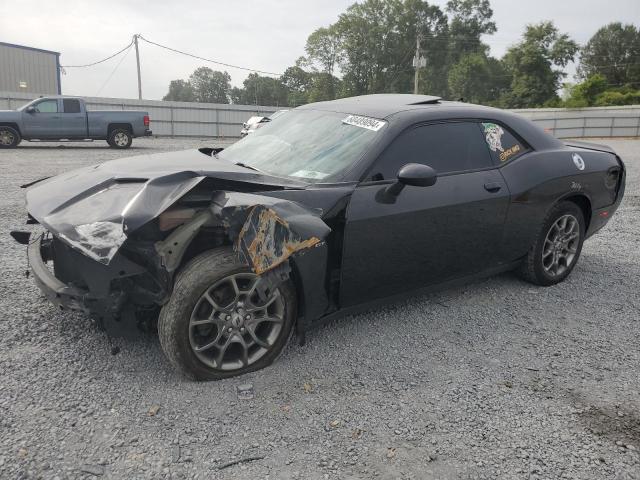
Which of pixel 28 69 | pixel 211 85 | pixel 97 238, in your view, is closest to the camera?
pixel 97 238

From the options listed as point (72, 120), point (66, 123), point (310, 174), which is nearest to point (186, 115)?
point (72, 120)

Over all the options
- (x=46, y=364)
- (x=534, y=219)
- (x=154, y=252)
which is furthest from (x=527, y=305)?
(x=46, y=364)

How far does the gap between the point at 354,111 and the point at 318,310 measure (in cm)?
148

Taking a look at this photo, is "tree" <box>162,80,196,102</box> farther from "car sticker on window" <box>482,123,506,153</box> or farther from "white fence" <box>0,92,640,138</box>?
"car sticker on window" <box>482,123,506,153</box>

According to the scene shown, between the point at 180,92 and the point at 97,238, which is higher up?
the point at 180,92

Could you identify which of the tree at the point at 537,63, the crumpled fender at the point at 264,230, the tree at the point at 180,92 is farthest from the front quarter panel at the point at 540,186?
the tree at the point at 180,92

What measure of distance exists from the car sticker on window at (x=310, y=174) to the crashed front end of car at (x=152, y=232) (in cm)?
26

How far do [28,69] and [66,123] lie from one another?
60.5ft

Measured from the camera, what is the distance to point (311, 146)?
129 inches

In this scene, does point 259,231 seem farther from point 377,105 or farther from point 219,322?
point 377,105

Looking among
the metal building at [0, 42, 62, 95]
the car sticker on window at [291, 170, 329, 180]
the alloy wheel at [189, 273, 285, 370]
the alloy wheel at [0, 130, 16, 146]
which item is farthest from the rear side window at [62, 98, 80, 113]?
the metal building at [0, 42, 62, 95]

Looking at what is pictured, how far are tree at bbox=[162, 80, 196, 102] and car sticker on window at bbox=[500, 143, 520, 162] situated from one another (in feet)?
321

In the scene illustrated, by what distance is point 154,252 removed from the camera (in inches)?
98.0

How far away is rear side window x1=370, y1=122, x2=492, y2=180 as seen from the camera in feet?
10.2
